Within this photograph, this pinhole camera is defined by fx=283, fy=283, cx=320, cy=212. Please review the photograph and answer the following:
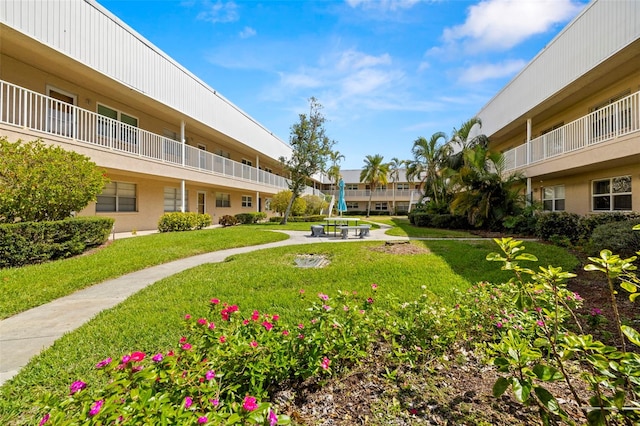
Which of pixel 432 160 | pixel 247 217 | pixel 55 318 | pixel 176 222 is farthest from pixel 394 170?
pixel 55 318

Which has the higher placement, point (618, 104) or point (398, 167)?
point (398, 167)

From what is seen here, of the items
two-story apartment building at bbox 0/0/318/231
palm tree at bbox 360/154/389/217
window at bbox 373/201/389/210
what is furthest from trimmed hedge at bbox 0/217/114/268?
window at bbox 373/201/389/210

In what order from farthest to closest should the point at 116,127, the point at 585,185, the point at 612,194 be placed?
1. the point at 585,185
2. the point at 116,127
3. the point at 612,194

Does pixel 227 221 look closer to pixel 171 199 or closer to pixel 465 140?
pixel 171 199

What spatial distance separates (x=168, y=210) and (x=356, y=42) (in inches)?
557

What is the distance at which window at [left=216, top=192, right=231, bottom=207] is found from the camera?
74.0 ft

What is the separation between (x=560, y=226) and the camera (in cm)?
1046

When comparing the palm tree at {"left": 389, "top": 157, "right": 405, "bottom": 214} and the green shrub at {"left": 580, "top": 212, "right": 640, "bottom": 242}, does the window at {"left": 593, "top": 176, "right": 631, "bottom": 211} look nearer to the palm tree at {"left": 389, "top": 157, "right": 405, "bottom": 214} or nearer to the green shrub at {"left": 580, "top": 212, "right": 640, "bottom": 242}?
the green shrub at {"left": 580, "top": 212, "right": 640, "bottom": 242}

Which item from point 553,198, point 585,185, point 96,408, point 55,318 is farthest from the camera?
point 553,198

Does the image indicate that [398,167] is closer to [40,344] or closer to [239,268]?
[239,268]

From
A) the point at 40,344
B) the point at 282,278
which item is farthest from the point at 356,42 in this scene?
the point at 40,344

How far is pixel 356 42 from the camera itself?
362 inches

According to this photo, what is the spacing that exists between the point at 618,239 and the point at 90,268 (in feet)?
40.6

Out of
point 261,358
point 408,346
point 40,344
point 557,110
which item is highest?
point 557,110
